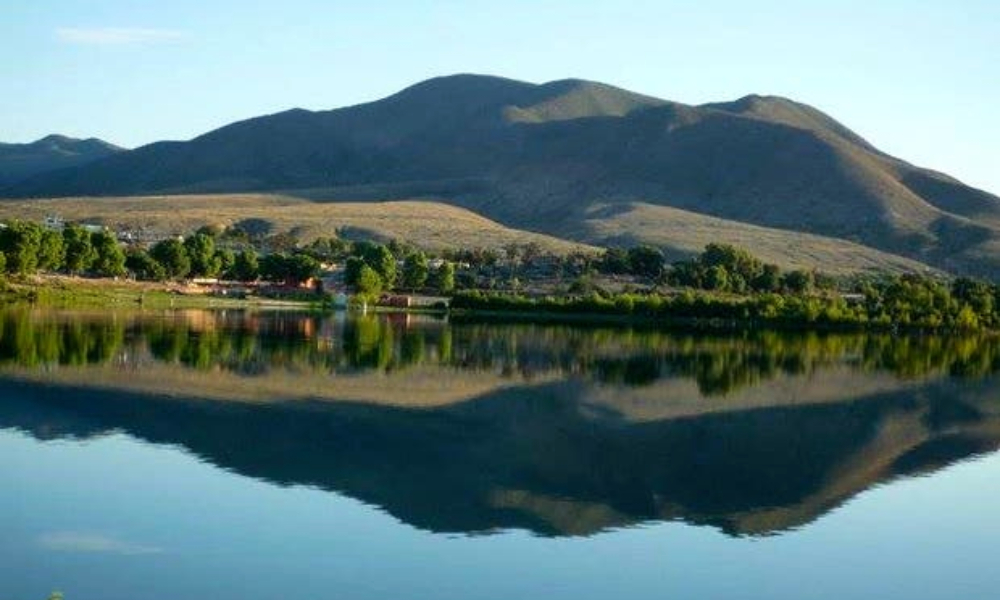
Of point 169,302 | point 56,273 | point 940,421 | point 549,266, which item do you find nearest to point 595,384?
point 940,421

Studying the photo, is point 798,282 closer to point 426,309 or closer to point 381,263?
point 426,309

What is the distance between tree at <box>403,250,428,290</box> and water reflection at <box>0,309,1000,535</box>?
41975 millimetres

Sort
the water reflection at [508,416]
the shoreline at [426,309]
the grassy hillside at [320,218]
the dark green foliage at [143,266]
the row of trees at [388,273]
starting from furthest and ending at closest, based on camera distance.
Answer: the grassy hillside at [320,218], the row of trees at [388,273], the dark green foliage at [143,266], the shoreline at [426,309], the water reflection at [508,416]

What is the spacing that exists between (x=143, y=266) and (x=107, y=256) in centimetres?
566

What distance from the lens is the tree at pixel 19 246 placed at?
8019cm

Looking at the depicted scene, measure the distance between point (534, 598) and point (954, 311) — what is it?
89.7m

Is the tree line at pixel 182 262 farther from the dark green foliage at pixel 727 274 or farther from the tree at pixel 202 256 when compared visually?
the dark green foliage at pixel 727 274

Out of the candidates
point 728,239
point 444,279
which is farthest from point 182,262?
point 728,239

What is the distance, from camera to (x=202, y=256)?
99.5 metres

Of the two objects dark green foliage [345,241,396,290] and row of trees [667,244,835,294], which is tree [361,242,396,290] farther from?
row of trees [667,244,835,294]

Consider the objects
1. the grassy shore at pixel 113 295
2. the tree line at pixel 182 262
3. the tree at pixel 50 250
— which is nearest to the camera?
the grassy shore at pixel 113 295

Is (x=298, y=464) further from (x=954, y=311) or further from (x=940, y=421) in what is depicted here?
(x=954, y=311)

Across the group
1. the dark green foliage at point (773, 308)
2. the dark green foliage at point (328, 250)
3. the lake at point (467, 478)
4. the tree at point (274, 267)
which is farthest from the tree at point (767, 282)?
the lake at point (467, 478)

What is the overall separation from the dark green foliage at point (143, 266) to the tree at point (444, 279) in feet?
68.7
